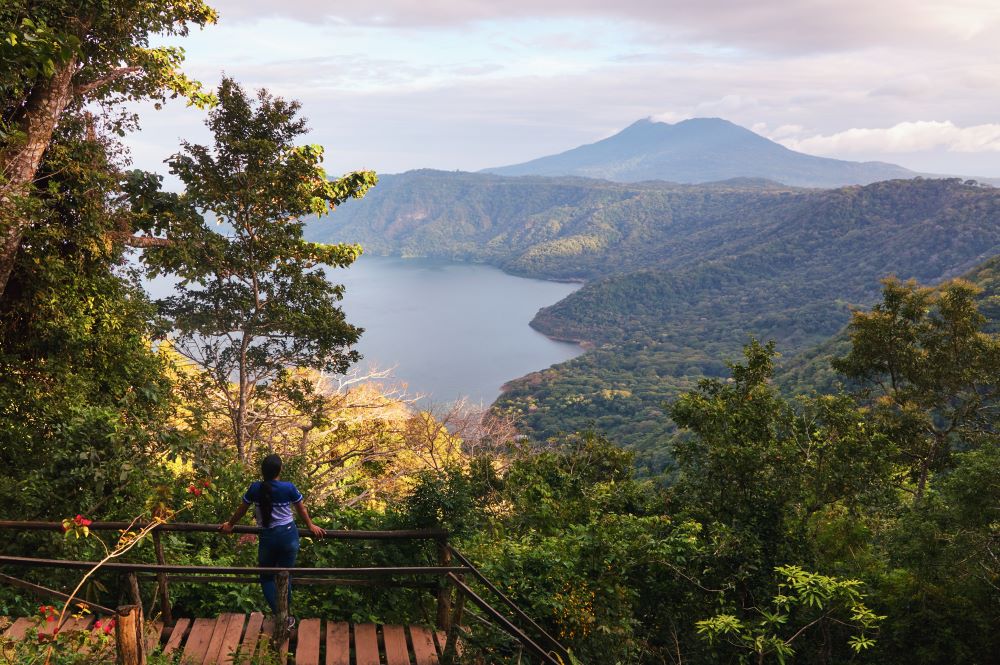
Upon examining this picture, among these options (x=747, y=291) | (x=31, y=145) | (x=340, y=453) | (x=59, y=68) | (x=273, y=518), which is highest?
(x=59, y=68)

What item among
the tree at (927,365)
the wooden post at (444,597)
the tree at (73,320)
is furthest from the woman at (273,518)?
the tree at (927,365)

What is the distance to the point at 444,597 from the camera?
4.12 m

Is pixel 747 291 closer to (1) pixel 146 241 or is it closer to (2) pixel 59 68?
(1) pixel 146 241

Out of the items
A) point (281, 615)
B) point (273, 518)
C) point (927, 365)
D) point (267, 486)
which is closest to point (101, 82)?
point (267, 486)

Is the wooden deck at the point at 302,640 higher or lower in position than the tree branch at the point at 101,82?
lower

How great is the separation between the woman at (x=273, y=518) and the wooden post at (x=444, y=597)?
87 cm

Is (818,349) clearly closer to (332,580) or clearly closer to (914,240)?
(332,580)

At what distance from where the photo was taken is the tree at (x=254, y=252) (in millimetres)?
10492

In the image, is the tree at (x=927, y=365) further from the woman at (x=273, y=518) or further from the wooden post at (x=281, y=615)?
the wooden post at (x=281, y=615)

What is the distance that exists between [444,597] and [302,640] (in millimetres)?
940

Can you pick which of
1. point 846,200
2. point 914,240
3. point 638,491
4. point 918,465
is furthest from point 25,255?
point 846,200

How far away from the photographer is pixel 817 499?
689 cm

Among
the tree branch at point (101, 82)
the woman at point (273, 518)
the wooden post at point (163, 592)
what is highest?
the tree branch at point (101, 82)

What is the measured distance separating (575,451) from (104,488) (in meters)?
8.35
